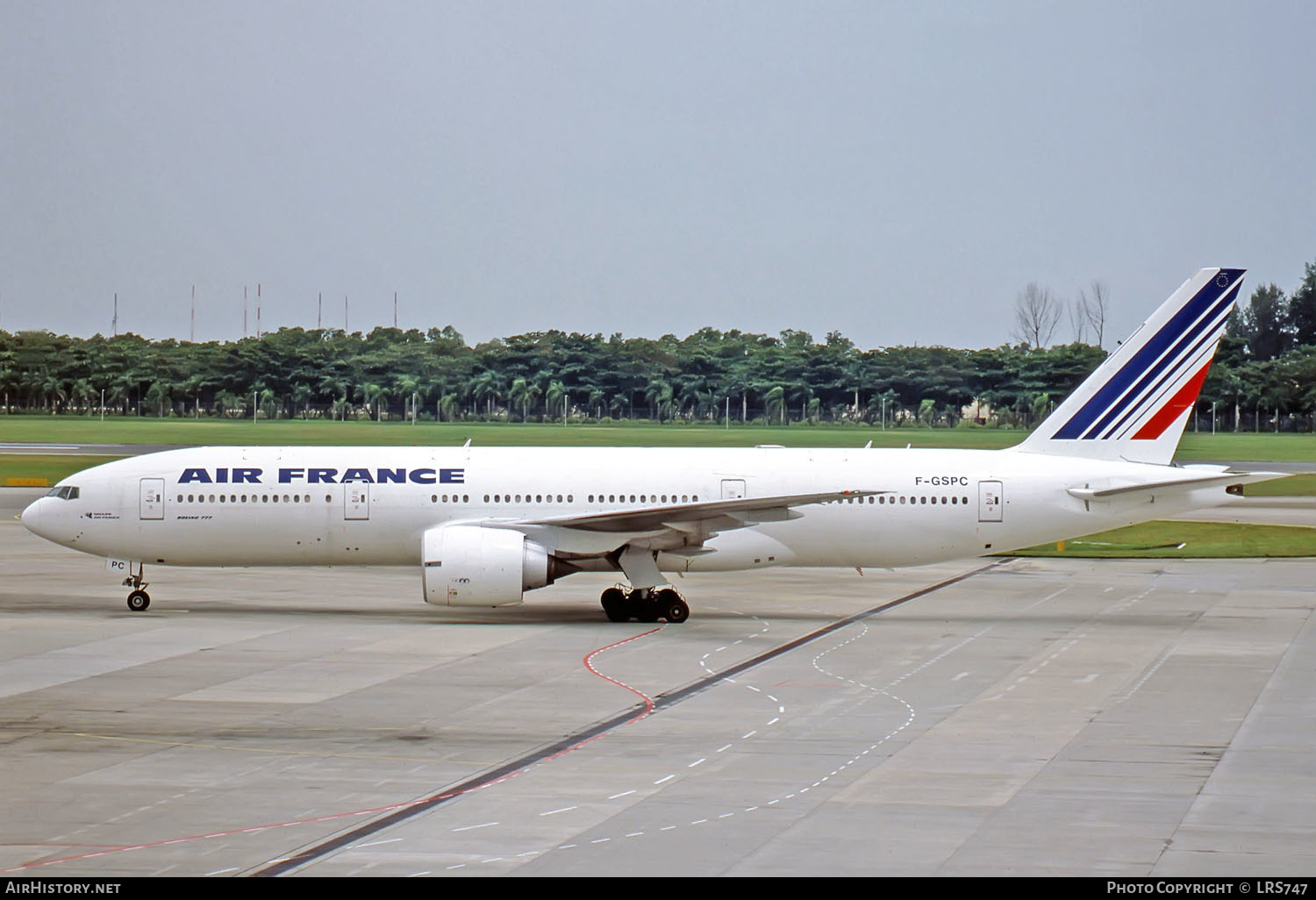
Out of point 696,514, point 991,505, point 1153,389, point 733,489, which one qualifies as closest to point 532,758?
point 696,514

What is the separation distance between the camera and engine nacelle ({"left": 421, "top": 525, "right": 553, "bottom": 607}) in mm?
28828

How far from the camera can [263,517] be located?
3081 centimetres

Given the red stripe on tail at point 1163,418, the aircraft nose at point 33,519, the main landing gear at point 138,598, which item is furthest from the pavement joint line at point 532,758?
the aircraft nose at point 33,519

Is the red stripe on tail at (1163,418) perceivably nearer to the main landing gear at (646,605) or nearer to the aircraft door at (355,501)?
the main landing gear at (646,605)

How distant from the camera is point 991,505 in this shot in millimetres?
31531

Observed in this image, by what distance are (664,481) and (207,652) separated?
10562 millimetres

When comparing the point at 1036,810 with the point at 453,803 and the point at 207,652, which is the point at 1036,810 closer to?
the point at 453,803

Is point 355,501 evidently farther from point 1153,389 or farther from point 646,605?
point 1153,389

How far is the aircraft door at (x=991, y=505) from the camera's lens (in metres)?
31.5

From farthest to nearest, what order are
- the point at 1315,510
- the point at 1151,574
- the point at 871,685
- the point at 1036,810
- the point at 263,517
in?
the point at 1315,510
the point at 1151,574
the point at 263,517
the point at 871,685
the point at 1036,810

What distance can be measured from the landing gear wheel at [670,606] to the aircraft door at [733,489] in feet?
9.12

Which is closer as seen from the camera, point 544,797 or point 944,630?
point 544,797

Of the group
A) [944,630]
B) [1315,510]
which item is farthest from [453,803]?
[1315,510]

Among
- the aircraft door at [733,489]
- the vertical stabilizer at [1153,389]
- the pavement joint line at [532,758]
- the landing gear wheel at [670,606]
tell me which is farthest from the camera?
the vertical stabilizer at [1153,389]
